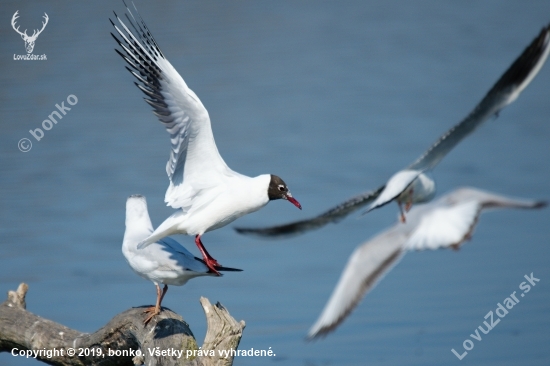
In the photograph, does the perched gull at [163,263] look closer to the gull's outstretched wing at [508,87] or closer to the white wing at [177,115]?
the white wing at [177,115]

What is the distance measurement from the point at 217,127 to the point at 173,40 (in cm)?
582

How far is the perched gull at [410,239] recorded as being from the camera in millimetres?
5953

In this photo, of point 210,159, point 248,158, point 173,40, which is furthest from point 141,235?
point 173,40

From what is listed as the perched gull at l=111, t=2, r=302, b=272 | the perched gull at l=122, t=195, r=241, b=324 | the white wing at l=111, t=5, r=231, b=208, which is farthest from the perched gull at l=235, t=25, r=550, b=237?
the perched gull at l=122, t=195, r=241, b=324

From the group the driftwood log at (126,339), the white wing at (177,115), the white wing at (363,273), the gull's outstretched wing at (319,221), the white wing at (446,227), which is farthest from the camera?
the gull's outstretched wing at (319,221)

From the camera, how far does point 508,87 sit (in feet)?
22.3

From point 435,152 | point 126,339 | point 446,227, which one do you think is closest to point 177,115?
point 126,339

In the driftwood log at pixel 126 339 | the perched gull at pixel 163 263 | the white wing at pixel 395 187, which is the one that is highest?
the white wing at pixel 395 187

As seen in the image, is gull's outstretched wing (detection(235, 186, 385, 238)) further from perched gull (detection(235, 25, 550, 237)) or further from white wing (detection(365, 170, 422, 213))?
white wing (detection(365, 170, 422, 213))

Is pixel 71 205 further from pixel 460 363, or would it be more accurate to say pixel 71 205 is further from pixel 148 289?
pixel 460 363

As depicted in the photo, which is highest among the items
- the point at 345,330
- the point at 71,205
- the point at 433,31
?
the point at 433,31

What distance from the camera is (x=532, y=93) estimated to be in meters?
16.8

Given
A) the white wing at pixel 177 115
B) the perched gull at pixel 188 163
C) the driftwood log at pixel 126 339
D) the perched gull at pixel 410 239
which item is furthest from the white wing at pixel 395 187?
the driftwood log at pixel 126 339

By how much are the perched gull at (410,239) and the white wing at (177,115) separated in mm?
1208
